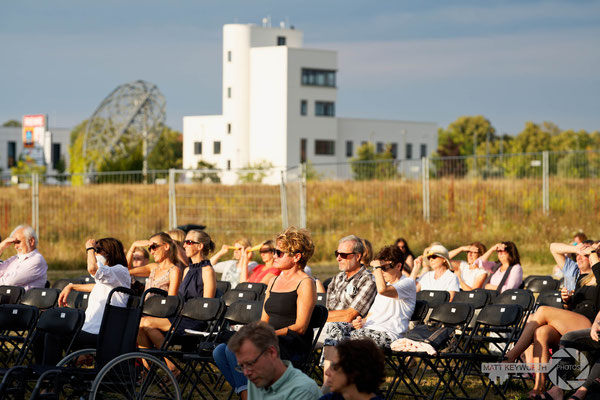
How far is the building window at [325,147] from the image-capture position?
7444 centimetres

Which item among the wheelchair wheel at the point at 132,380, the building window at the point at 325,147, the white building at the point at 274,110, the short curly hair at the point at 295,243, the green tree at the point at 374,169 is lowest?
the wheelchair wheel at the point at 132,380

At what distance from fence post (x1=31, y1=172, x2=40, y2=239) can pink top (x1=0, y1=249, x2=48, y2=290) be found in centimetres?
1285

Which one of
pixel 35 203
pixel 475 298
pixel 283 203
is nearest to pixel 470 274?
pixel 475 298

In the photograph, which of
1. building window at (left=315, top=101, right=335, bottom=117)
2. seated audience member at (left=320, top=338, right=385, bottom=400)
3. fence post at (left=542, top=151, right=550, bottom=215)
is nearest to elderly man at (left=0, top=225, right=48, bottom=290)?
seated audience member at (left=320, top=338, right=385, bottom=400)

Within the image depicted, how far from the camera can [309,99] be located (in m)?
73.4

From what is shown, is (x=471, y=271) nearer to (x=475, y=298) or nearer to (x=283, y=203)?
(x=475, y=298)

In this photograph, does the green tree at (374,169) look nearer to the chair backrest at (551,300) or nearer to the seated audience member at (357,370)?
the chair backrest at (551,300)

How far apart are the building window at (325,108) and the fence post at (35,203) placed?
51506 millimetres

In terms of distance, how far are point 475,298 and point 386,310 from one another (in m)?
2.41

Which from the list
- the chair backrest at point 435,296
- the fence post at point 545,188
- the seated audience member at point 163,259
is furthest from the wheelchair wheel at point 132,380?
the fence post at point 545,188

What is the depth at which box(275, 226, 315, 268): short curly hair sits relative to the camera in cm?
682

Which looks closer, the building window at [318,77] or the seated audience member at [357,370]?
the seated audience member at [357,370]

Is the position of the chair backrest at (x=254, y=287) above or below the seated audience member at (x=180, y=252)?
below

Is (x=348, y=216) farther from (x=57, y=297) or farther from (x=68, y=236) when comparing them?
(x=57, y=297)
